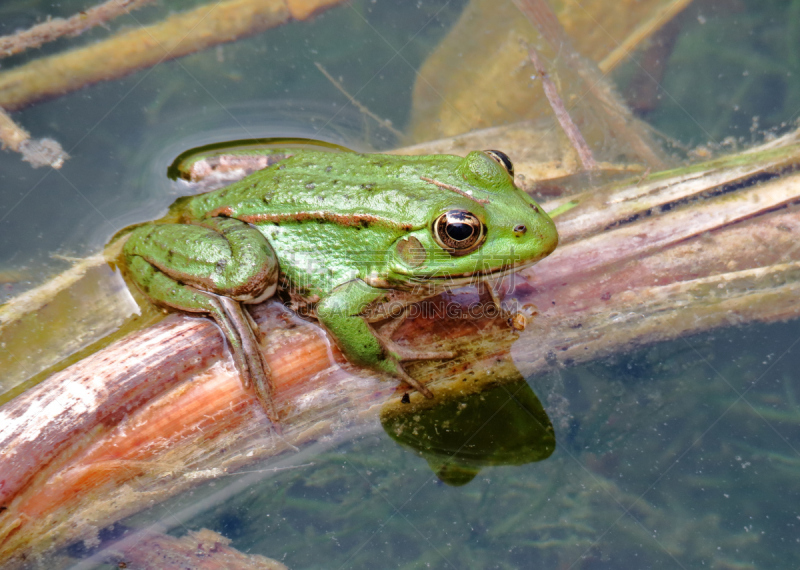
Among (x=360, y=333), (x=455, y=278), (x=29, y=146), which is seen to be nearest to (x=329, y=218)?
(x=360, y=333)

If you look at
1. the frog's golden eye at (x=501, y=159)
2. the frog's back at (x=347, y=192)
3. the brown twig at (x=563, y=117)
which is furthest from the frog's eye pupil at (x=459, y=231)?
the brown twig at (x=563, y=117)

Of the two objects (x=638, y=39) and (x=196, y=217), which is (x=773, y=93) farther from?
(x=196, y=217)

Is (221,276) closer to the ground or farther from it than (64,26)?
closer to the ground

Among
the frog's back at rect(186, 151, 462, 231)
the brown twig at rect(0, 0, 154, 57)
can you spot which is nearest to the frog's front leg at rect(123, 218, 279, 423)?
the frog's back at rect(186, 151, 462, 231)

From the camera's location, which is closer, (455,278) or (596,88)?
(455,278)

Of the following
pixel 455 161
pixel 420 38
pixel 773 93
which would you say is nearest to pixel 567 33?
pixel 420 38

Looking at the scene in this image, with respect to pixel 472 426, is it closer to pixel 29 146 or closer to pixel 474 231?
pixel 474 231
